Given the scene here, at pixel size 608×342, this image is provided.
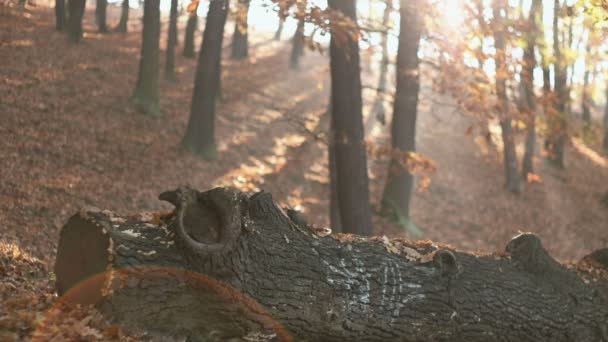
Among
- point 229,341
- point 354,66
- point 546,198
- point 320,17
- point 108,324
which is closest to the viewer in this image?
point 108,324

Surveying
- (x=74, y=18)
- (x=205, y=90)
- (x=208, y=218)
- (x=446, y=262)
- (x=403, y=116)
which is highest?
(x=74, y=18)

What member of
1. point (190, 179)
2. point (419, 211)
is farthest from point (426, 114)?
point (190, 179)

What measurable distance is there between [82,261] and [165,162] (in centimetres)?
909

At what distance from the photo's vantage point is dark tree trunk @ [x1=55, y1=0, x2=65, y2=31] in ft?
58.1

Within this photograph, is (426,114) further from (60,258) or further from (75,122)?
(60,258)

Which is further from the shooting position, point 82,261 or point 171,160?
point 171,160

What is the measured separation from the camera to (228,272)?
185 inches

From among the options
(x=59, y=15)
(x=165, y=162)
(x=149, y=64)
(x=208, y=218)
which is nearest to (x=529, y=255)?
(x=208, y=218)

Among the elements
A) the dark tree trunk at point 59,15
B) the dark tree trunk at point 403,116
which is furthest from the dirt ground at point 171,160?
the dark tree trunk at point 403,116

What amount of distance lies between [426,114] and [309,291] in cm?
2490

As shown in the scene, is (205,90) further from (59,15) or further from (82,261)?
(82,261)

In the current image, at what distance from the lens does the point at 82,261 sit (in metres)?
4.81

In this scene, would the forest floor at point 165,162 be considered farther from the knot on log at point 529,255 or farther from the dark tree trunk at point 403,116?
the knot on log at point 529,255

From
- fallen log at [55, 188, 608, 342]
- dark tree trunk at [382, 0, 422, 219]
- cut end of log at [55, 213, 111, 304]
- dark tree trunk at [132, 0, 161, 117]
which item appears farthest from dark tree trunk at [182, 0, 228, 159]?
cut end of log at [55, 213, 111, 304]
